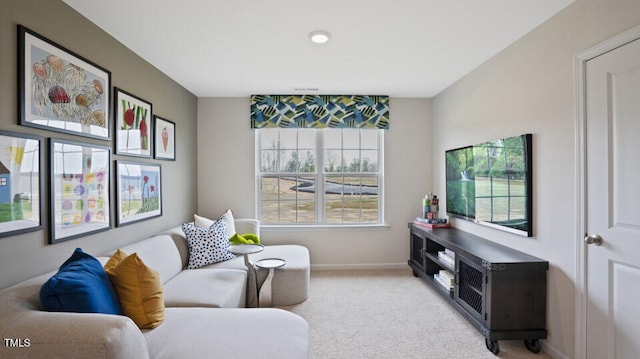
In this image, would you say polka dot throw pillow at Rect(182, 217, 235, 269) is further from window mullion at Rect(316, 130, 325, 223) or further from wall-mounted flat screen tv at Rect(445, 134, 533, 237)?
wall-mounted flat screen tv at Rect(445, 134, 533, 237)

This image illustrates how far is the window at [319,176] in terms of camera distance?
4188mm

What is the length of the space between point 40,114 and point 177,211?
194 cm

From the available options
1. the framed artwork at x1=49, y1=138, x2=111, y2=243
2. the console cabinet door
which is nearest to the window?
the console cabinet door

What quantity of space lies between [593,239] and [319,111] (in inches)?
121

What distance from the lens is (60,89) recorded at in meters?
1.87

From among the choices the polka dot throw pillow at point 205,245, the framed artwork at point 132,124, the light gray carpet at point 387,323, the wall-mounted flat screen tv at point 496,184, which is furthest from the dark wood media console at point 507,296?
the framed artwork at point 132,124

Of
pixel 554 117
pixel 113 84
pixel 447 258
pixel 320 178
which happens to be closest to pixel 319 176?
pixel 320 178

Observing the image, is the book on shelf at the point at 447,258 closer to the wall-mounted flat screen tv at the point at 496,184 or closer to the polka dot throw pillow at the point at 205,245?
the wall-mounted flat screen tv at the point at 496,184

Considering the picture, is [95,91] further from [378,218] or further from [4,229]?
[378,218]

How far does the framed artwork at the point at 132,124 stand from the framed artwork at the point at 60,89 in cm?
14

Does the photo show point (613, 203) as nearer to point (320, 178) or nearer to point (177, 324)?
point (177, 324)

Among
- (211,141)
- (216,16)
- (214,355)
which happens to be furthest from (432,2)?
(211,141)

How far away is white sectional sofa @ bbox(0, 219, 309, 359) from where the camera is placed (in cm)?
110

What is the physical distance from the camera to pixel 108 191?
233 cm
